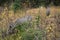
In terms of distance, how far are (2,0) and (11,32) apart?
10931 mm

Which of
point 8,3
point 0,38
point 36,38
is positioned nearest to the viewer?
point 36,38

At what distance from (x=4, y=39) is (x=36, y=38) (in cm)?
84

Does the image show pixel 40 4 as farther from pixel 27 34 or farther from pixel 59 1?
pixel 27 34

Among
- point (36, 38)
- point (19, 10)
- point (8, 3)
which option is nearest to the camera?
point (36, 38)

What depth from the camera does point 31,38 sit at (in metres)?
5.39

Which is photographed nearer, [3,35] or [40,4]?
[3,35]

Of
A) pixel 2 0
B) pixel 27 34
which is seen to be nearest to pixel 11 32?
pixel 27 34

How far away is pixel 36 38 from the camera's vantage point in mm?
5352

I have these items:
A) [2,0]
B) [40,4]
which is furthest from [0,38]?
[2,0]

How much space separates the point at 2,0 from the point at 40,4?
9.89 ft

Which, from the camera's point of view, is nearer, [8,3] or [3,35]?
[3,35]

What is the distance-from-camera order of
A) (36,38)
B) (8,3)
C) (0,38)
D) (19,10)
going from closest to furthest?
(36,38) → (0,38) → (19,10) → (8,3)

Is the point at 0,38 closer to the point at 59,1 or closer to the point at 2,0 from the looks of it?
the point at 59,1

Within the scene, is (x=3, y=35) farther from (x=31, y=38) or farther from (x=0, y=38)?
(x=31, y=38)
